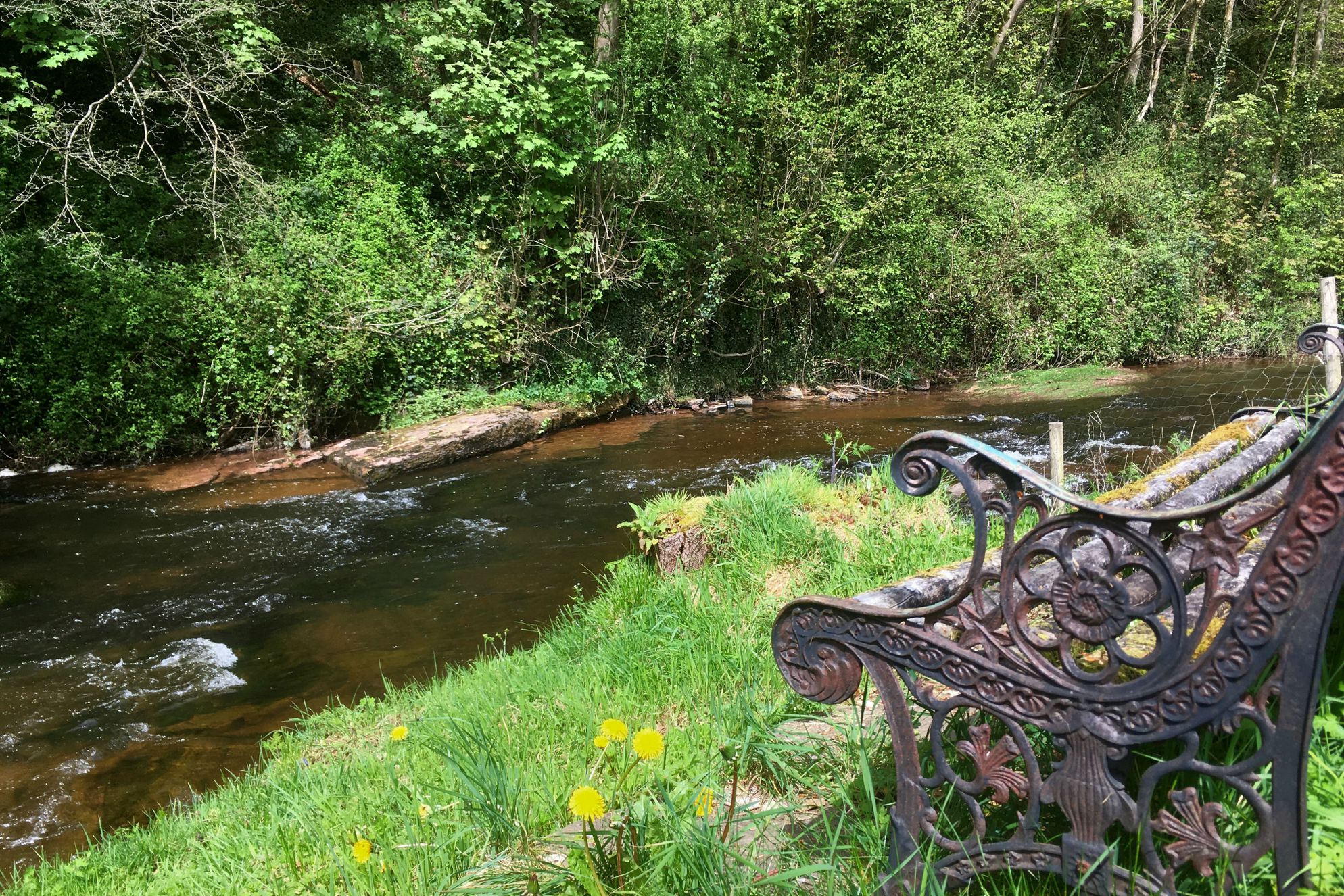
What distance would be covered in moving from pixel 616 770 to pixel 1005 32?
21387 millimetres

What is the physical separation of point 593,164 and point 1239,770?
13.2 m

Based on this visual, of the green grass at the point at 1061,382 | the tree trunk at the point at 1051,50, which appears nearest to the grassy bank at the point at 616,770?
the green grass at the point at 1061,382

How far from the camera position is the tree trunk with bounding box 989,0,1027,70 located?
1889 cm

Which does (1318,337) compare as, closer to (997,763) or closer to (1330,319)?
(997,763)

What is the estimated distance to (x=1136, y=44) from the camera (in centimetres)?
2112

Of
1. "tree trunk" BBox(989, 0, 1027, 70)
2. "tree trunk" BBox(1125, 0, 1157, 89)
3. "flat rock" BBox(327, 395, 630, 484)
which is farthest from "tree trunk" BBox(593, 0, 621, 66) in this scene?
"tree trunk" BBox(1125, 0, 1157, 89)

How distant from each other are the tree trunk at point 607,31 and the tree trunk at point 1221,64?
15.5m

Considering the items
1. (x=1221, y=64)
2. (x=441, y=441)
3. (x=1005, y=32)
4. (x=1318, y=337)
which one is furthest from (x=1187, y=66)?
(x=1318, y=337)

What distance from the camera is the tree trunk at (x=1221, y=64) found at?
20.6 m

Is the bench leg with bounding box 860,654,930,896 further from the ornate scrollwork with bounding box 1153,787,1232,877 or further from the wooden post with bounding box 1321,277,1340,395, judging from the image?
the wooden post with bounding box 1321,277,1340,395

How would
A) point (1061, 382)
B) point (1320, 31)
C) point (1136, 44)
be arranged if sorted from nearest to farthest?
point (1061, 382)
point (1320, 31)
point (1136, 44)

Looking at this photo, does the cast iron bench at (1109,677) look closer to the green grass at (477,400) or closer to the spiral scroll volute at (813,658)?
the spiral scroll volute at (813,658)

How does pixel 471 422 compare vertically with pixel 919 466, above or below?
below

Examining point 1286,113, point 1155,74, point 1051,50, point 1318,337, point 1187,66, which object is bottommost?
point 1318,337
